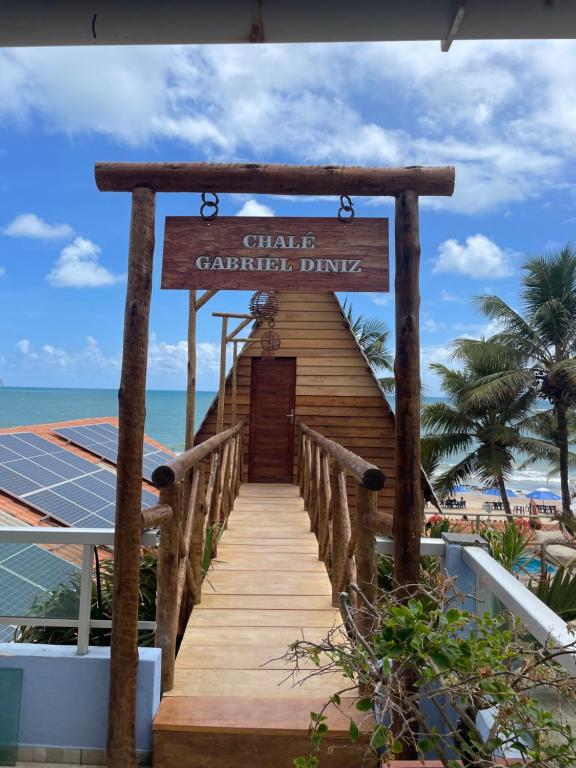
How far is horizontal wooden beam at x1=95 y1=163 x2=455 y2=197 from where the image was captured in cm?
275

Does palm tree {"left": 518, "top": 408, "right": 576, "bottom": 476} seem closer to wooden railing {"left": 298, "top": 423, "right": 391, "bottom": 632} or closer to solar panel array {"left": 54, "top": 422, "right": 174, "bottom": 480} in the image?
solar panel array {"left": 54, "top": 422, "right": 174, "bottom": 480}

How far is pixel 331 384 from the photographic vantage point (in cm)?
991

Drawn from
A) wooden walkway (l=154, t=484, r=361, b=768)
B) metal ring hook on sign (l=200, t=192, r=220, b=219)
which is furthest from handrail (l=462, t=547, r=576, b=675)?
metal ring hook on sign (l=200, t=192, r=220, b=219)

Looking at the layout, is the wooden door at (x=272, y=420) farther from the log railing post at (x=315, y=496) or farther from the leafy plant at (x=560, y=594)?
the leafy plant at (x=560, y=594)

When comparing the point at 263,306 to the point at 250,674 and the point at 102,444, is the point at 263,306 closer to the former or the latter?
the point at 102,444

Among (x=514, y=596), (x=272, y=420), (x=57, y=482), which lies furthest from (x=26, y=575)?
(x=272, y=420)

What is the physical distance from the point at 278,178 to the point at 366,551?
6.06ft

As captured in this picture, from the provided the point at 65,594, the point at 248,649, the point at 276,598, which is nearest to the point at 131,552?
the point at 248,649

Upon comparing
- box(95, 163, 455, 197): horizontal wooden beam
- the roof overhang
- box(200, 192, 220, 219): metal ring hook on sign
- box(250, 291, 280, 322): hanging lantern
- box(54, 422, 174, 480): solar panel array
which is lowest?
box(54, 422, 174, 480): solar panel array

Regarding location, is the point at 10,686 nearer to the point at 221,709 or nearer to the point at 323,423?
the point at 221,709

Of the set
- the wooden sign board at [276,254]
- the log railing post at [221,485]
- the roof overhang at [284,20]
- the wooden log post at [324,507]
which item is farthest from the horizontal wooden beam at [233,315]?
the roof overhang at [284,20]

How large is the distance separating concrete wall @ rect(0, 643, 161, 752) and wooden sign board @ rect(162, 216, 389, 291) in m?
1.83

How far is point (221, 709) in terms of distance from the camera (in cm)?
271

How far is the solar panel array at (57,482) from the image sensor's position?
702 centimetres
